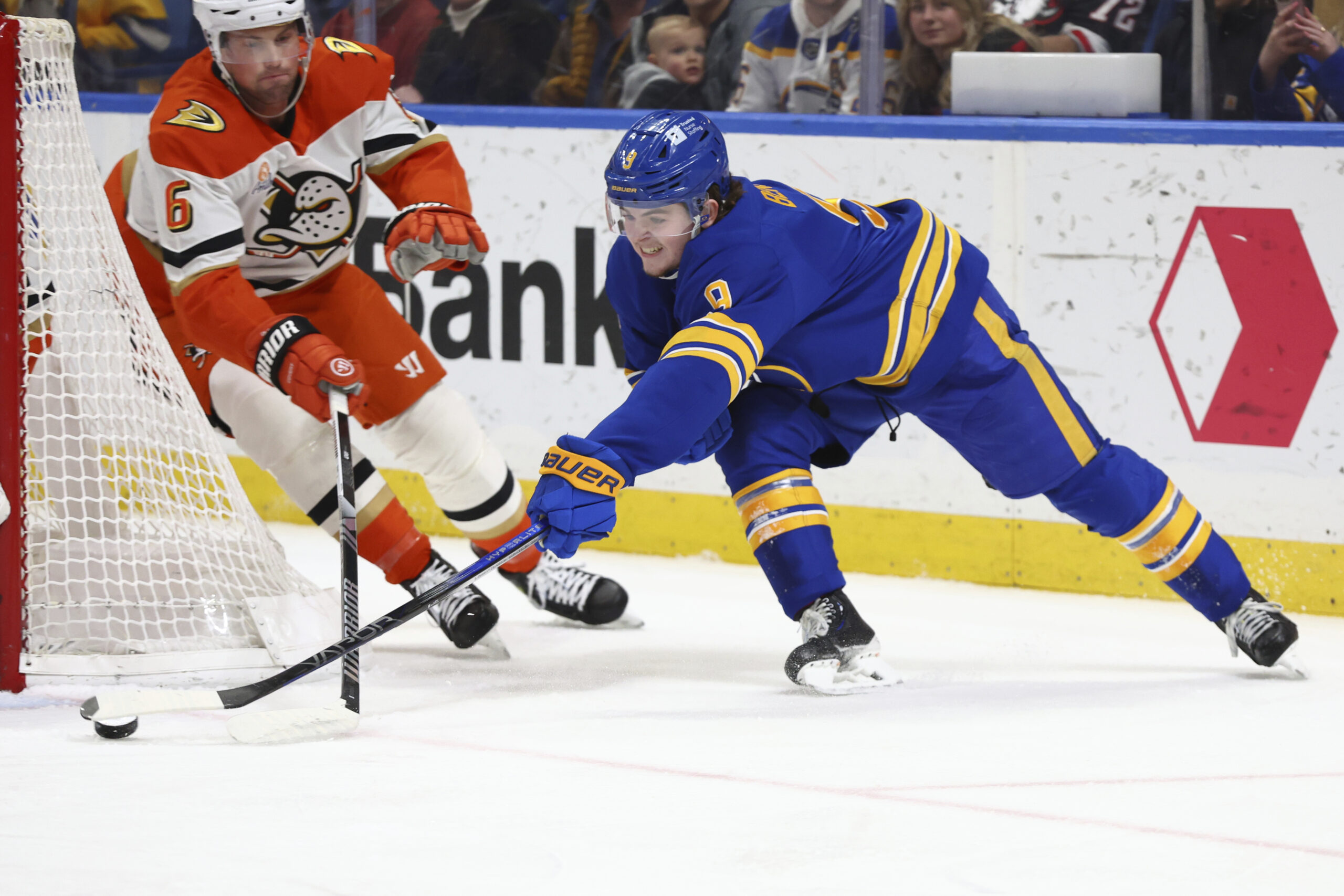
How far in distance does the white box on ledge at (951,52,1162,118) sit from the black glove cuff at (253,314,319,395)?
68.0 inches

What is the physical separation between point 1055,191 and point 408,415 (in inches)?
59.2

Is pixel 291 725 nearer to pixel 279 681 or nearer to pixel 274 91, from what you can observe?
pixel 279 681

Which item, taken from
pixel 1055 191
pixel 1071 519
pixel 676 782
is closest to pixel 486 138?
pixel 1055 191

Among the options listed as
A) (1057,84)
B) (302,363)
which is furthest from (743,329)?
(1057,84)

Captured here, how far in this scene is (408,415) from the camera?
324 centimetres

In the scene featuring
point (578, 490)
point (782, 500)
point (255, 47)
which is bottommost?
point (782, 500)

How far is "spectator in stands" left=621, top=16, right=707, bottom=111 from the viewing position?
423cm

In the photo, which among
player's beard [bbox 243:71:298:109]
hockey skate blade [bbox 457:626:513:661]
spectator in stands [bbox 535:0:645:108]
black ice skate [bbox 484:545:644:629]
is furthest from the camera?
spectator in stands [bbox 535:0:645:108]

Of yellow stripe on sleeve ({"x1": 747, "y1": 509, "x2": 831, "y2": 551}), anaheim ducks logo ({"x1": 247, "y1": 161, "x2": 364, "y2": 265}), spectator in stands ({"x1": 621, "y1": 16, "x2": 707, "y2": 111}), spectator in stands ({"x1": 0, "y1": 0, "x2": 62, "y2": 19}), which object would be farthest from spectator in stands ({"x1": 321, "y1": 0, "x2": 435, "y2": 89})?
yellow stripe on sleeve ({"x1": 747, "y1": 509, "x2": 831, "y2": 551})

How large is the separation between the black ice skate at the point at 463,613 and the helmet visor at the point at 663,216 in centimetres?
83

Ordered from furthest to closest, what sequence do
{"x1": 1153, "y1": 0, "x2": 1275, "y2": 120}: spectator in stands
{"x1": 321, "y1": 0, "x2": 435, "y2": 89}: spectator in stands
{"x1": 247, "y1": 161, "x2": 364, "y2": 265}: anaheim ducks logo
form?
{"x1": 321, "y1": 0, "x2": 435, "y2": 89}: spectator in stands, {"x1": 1153, "y1": 0, "x2": 1275, "y2": 120}: spectator in stands, {"x1": 247, "y1": 161, "x2": 364, "y2": 265}: anaheim ducks logo

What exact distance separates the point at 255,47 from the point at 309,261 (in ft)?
1.37

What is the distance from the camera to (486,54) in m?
4.46

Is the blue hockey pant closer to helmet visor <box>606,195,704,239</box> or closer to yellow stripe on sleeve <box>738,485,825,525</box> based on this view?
yellow stripe on sleeve <box>738,485,825,525</box>
